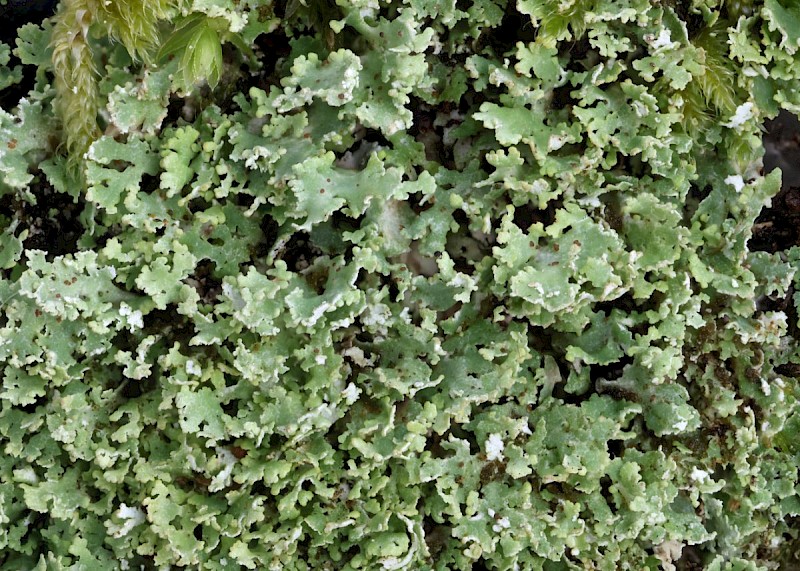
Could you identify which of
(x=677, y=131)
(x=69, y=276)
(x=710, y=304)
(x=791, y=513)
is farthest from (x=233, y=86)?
(x=791, y=513)

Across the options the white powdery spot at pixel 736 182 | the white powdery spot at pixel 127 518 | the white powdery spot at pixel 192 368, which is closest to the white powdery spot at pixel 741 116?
the white powdery spot at pixel 736 182

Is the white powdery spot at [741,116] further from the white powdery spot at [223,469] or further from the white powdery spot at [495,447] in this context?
the white powdery spot at [223,469]

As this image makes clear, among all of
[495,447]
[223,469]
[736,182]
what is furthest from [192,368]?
[736,182]

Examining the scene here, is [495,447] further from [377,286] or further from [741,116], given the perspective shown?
[741,116]

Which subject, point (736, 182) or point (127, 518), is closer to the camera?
point (127, 518)

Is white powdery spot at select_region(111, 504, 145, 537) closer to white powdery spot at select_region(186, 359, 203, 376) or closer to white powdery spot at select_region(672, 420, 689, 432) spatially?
white powdery spot at select_region(186, 359, 203, 376)

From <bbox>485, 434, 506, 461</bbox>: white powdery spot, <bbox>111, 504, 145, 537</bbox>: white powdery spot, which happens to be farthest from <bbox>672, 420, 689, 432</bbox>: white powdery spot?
<bbox>111, 504, 145, 537</bbox>: white powdery spot
